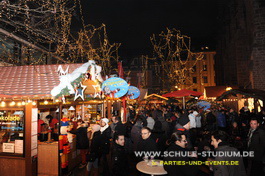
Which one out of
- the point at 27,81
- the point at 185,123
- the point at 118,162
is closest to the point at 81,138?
the point at 118,162

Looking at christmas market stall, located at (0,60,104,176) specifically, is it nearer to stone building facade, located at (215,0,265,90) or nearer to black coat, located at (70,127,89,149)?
black coat, located at (70,127,89,149)

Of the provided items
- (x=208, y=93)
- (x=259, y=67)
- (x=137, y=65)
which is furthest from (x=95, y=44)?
(x=137, y=65)

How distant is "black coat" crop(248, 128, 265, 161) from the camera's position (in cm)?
485

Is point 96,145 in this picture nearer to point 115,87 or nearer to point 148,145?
point 148,145

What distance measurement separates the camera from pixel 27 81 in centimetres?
677

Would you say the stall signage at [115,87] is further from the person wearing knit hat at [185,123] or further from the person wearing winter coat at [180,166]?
the person wearing winter coat at [180,166]

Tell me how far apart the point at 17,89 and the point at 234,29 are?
78.0 ft

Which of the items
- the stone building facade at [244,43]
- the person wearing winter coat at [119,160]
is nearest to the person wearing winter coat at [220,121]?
the stone building facade at [244,43]

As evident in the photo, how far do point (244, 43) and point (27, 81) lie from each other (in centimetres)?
2069

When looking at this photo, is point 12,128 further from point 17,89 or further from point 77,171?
point 77,171

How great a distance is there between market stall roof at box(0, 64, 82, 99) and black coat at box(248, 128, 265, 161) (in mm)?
5868

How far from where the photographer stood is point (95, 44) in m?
26.4

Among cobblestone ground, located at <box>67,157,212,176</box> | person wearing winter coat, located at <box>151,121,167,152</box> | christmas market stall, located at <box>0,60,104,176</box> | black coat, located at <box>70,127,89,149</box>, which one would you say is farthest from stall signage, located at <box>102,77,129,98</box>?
cobblestone ground, located at <box>67,157,212,176</box>

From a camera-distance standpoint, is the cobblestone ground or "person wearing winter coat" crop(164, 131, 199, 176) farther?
the cobblestone ground
